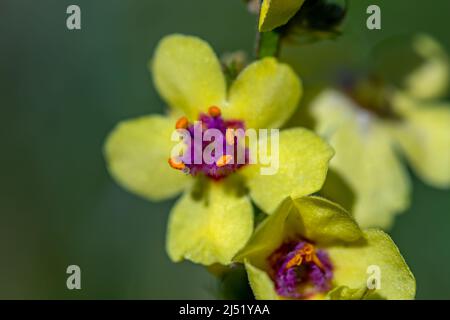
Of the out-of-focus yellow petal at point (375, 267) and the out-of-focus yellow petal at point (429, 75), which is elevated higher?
the out-of-focus yellow petal at point (429, 75)

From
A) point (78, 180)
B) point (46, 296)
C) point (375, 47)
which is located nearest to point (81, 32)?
point (78, 180)

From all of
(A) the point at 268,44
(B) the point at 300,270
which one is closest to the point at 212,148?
(A) the point at 268,44

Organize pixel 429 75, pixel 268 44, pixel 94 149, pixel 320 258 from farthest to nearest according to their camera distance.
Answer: pixel 94 149 → pixel 429 75 → pixel 268 44 → pixel 320 258

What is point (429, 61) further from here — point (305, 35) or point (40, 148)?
point (40, 148)

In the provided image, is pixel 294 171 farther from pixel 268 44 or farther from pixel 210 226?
pixel 268 44

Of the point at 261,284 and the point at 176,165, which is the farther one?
the point at 176,165

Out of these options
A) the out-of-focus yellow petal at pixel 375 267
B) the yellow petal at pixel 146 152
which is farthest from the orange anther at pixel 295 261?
the yellow petal at pixel 146 152

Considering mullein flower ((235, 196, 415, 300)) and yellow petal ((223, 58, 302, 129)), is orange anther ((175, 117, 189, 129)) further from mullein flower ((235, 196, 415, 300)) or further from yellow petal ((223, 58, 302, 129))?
mullein flower ((235, 196, 415, 300))

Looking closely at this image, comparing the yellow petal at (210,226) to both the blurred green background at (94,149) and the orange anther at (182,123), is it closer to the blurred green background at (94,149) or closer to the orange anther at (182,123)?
the orange anther at (182,123)
